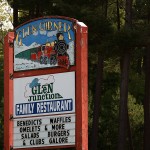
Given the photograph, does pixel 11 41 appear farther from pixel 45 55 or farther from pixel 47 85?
pixel 47 85

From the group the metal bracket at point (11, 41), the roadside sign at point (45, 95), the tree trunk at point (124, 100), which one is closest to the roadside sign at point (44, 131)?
the roadside sign at point (45, 95)

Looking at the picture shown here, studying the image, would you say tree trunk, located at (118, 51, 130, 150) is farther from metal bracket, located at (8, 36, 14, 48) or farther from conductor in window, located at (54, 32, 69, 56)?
conductor in window, located at (54, 32, 69, 56)

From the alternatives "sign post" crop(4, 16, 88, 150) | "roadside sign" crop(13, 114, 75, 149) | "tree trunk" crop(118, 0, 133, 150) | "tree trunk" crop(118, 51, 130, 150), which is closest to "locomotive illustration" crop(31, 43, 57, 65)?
"sign post" crop(4, 16, 88, 150)

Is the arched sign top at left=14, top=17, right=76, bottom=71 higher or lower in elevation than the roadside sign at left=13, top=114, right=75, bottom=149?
higher

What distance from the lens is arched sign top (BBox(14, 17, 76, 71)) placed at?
377 inches

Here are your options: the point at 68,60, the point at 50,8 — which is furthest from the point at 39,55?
the point at 50,8

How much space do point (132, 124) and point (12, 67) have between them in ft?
83.4

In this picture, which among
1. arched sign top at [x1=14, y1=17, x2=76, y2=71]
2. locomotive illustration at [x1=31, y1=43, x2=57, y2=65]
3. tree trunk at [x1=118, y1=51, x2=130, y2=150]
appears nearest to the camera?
arched sign top at [x1=14, y1=17, x2=76, y2=71]

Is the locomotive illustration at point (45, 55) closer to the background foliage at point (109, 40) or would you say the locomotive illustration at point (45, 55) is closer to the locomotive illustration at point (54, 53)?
the locomotive illustration at point (54, 53)

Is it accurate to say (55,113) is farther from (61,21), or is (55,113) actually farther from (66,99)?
(61,21)

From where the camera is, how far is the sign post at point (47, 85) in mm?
9422

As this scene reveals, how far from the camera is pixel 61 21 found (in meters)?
9.71

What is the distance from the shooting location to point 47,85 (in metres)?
9.69

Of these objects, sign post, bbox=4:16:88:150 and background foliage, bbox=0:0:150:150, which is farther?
background foliage, bbox=0:0:150:150
